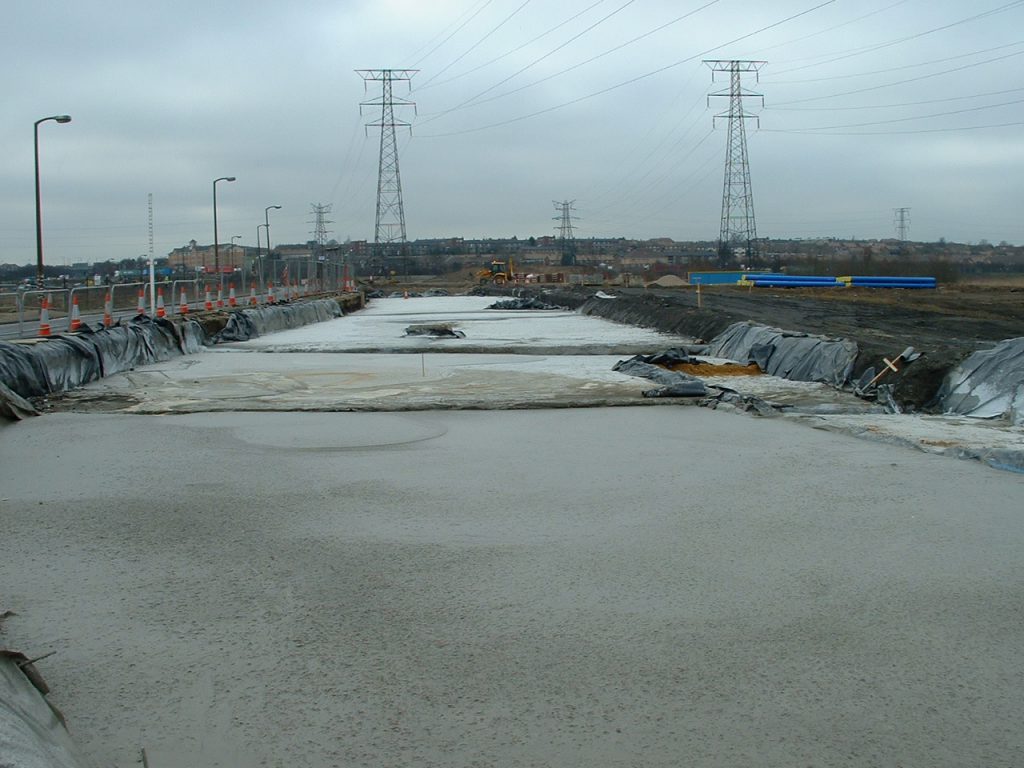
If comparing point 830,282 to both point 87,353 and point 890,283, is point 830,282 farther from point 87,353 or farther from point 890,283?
point 87,353

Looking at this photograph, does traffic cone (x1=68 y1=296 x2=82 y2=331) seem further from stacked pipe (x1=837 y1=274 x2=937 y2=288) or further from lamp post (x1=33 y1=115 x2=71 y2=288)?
stacked pipe (x1=837 y1=274 x2=937 y2=288)

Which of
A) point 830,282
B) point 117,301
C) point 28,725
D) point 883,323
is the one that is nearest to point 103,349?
point 28,725

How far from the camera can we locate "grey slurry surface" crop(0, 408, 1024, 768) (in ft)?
12.5

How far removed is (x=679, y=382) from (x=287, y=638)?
31.6 feet

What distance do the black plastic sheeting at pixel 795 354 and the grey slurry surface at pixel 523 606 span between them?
5.99 metres

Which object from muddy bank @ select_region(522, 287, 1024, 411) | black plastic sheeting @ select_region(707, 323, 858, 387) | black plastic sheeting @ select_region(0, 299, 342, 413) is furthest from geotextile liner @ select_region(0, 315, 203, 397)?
muddy bank @ select_region(522, 287, 1024, 411)

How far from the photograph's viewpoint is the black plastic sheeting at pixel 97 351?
1334 cm

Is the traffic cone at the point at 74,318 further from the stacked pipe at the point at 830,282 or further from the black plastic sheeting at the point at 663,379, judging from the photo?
the stacked pipe at the point at 830,282

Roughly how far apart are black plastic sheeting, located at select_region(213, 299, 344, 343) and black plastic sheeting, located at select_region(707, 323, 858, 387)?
41.7 ft

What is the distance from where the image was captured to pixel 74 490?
7961mm

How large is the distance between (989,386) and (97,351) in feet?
43.8

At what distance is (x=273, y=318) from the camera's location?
2962 centimetres

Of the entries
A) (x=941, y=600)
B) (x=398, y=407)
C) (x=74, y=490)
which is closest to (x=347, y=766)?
(x=941, y=600)

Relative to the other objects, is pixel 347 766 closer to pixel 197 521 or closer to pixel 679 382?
pixel 197 521
